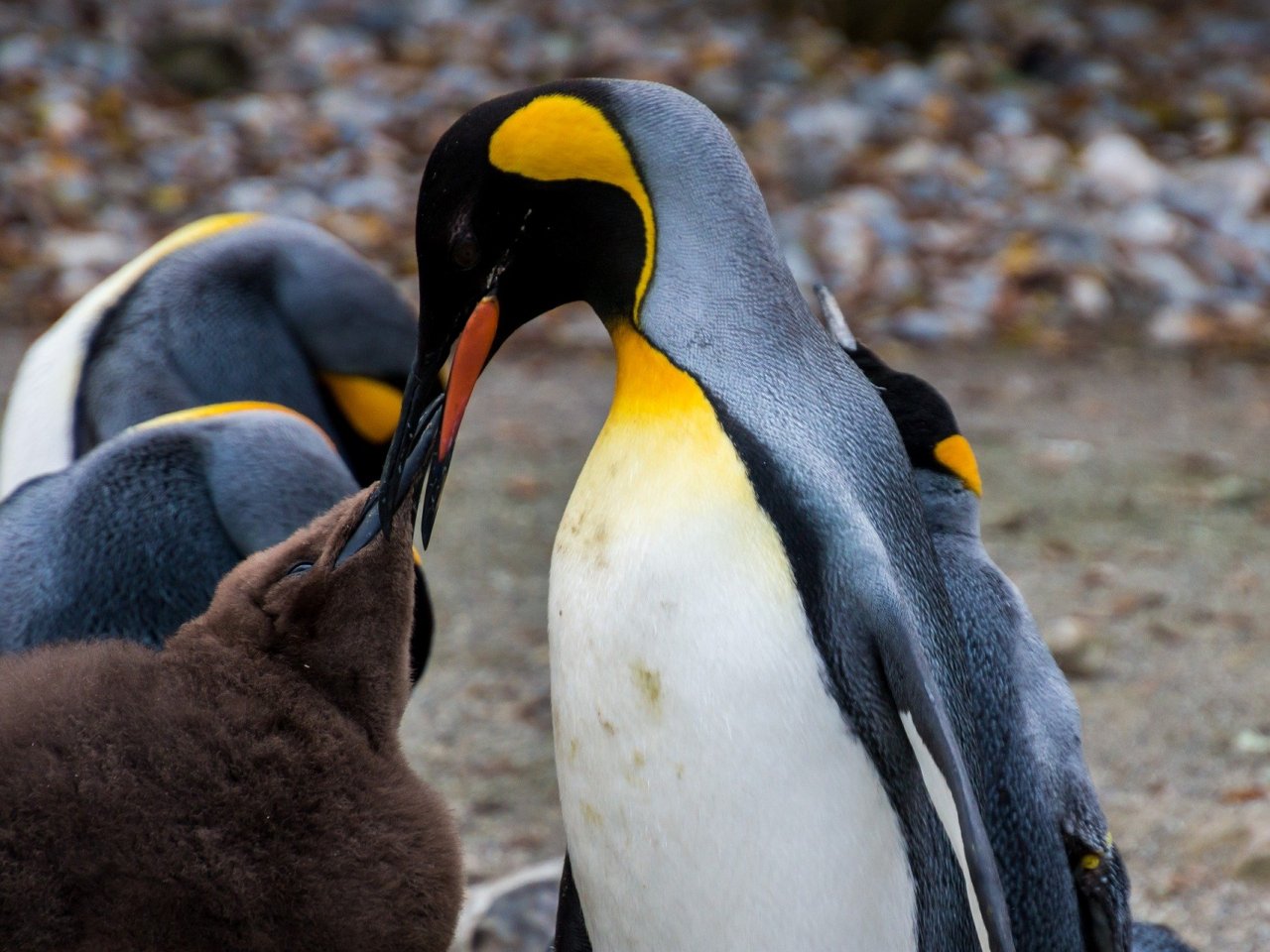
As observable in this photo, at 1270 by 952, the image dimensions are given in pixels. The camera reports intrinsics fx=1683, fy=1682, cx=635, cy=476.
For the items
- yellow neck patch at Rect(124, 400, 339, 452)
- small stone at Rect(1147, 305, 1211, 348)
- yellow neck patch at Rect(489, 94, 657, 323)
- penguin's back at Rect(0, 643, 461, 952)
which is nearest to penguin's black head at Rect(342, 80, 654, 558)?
yellow neck patch at Rect(489, 94, 657, 323)

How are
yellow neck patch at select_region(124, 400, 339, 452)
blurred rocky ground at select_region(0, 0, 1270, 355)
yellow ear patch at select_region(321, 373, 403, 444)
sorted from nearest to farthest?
yellow neck patch at select_region(124, 400, 339, 452) → yellow ear patch at select_region(321, 373, 403, 444) → blurred rocky ground at select_region(0, 0, 1270, 355)

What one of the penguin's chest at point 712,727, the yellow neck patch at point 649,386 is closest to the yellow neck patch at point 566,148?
the yellow neck patch at point 649,386

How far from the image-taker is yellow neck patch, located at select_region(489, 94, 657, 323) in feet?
5.52

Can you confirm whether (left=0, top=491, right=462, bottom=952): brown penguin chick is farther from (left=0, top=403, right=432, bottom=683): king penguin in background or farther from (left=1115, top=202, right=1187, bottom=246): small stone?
(left=1115, top=202, right=1187, bottom=246): small stone

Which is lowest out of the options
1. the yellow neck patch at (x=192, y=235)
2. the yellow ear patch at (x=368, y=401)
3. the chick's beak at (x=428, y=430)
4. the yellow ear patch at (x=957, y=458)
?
the yellow ear patch at (x=368, y=401)

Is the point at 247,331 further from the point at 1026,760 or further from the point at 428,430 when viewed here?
the point at 1026,760

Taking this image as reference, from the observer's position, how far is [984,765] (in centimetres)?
177

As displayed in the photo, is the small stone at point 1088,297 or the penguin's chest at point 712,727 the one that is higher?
the penguin's chest at point 712,727

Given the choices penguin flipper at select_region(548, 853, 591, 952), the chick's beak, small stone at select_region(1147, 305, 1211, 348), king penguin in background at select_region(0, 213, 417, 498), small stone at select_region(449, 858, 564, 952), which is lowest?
small stone at select_region(1147, 305, 1211, 348)

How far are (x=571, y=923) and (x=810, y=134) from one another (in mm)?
5752

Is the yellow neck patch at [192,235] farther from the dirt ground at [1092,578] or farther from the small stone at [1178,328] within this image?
the small stone at [1178,328]

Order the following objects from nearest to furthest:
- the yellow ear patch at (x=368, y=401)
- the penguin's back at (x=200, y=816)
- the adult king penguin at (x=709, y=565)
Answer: the penguin's back at (x=200, y=816) < the adult king penguin at (x=709, y=565) < the yellow ear patch at (x=368, y=401)

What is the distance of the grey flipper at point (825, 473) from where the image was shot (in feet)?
5.14

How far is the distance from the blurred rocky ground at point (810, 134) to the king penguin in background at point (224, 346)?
3448mm
